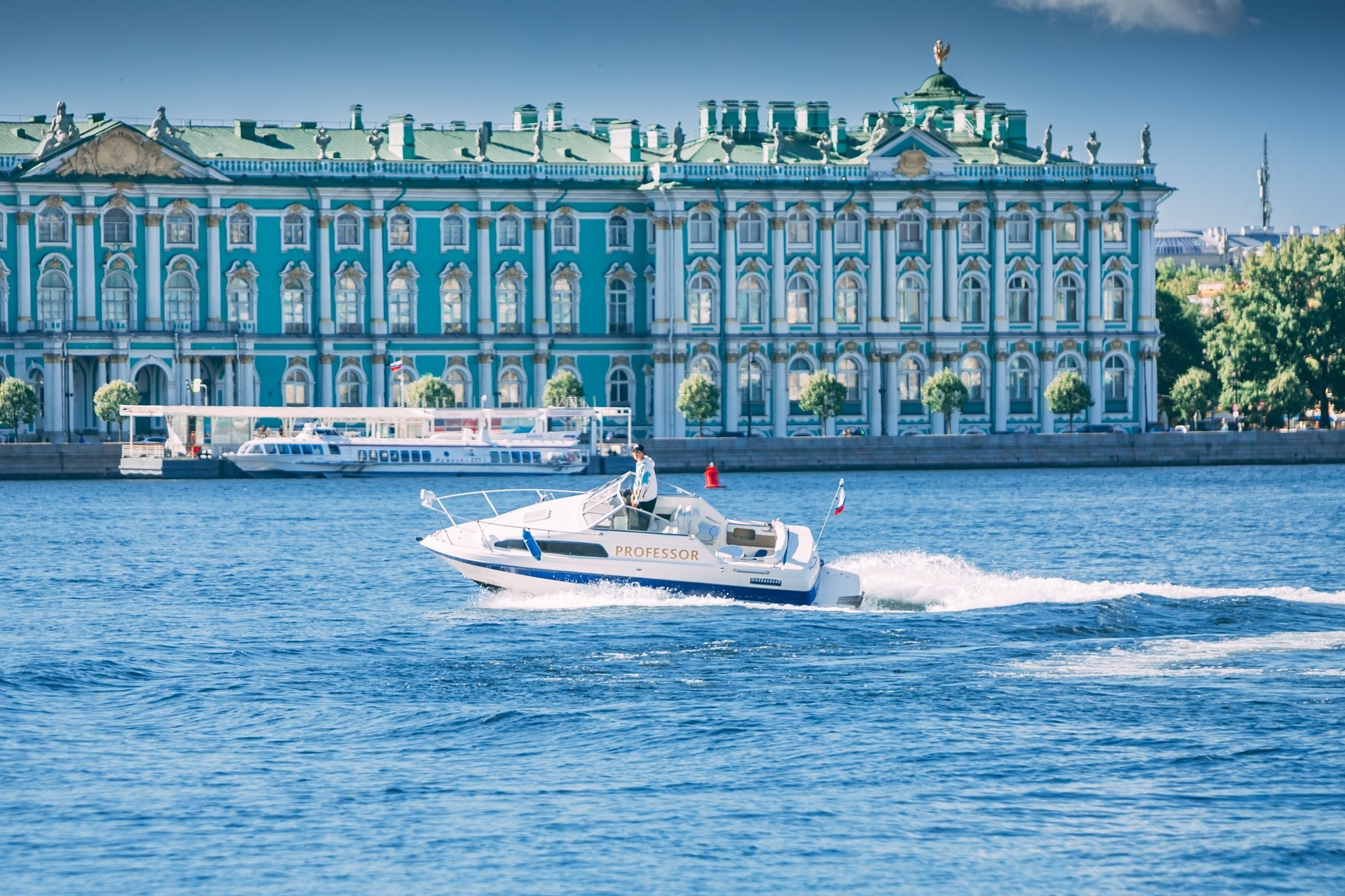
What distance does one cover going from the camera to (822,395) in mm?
84312

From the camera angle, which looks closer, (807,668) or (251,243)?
(807,668)

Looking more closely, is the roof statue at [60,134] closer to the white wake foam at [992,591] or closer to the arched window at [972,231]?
the arched window at [972,231]

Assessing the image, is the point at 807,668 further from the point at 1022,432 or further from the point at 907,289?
the point at 907,289

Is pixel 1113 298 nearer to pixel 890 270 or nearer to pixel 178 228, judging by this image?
pixel 890 270

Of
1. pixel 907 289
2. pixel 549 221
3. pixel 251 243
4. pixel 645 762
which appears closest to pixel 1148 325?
pixel 907 289

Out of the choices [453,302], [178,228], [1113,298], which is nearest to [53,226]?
[178,228]

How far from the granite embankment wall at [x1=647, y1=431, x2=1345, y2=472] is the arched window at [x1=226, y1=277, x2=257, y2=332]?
15597mm

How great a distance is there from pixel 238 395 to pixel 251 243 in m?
5.19

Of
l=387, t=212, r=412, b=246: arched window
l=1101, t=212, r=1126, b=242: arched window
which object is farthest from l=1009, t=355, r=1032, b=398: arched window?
l=387, t=212, r=412, b=246: arched window

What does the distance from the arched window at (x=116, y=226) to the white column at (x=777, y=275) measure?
22530 millimetres

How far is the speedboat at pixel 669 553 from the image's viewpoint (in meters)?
30.6

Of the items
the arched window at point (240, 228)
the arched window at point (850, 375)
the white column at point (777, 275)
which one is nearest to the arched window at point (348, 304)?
the arched window at point (240, 228)

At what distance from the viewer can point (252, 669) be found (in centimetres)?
2734

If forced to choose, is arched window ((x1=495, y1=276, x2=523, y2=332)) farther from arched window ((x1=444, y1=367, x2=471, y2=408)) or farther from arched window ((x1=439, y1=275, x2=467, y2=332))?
arched window ((x1=444, y1=367, x2=471, y2=408))
